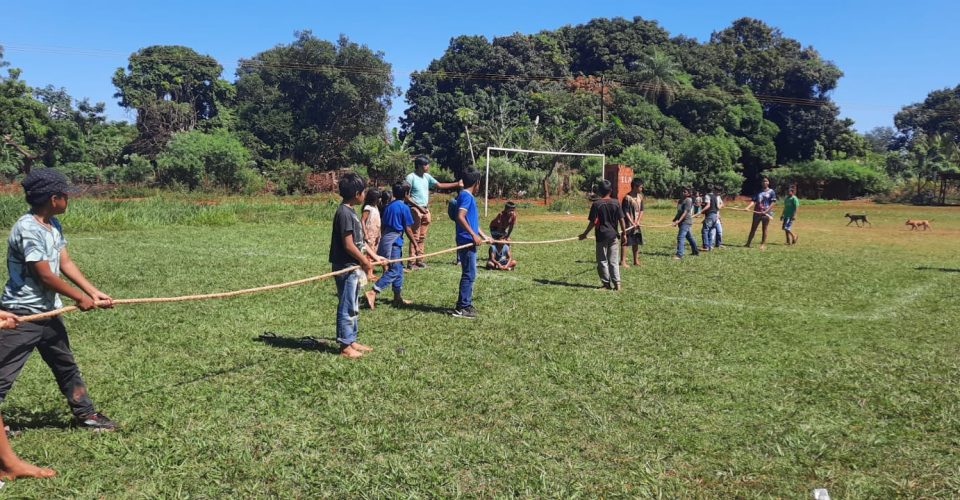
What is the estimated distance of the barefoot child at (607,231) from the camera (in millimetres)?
9961

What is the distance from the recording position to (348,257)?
6.24 metres

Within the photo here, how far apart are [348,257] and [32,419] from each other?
2.83 m

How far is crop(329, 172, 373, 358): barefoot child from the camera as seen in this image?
240 inches

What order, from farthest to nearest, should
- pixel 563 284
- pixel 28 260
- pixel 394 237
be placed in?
pixel 563 284 → pixel 394 237 → pixel 28 260

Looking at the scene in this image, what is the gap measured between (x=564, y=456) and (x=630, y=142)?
44.7 meters

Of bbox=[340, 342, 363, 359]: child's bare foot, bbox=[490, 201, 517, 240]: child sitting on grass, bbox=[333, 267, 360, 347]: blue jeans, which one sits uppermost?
bbox=[490, 201, 517, 240]: child sitting on grass

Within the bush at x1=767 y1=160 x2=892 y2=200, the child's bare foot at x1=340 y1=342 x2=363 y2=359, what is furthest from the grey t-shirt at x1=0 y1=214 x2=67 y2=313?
the bush at x1=767 y1=160 x2=892 y2=200

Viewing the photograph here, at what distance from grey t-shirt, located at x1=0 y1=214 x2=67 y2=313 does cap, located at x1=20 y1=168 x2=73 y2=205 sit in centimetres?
15

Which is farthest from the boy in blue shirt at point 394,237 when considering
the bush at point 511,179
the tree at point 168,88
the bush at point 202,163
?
the tree at point 168,88

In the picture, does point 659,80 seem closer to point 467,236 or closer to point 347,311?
point 467,236

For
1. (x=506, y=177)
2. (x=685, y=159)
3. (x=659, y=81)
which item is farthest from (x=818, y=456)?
(x=659, y=81)

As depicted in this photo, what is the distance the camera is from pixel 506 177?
115 ft

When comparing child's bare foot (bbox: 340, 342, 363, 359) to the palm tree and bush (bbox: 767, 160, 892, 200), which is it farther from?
the palm tree

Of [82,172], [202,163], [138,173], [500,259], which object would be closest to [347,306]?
[500,259]
